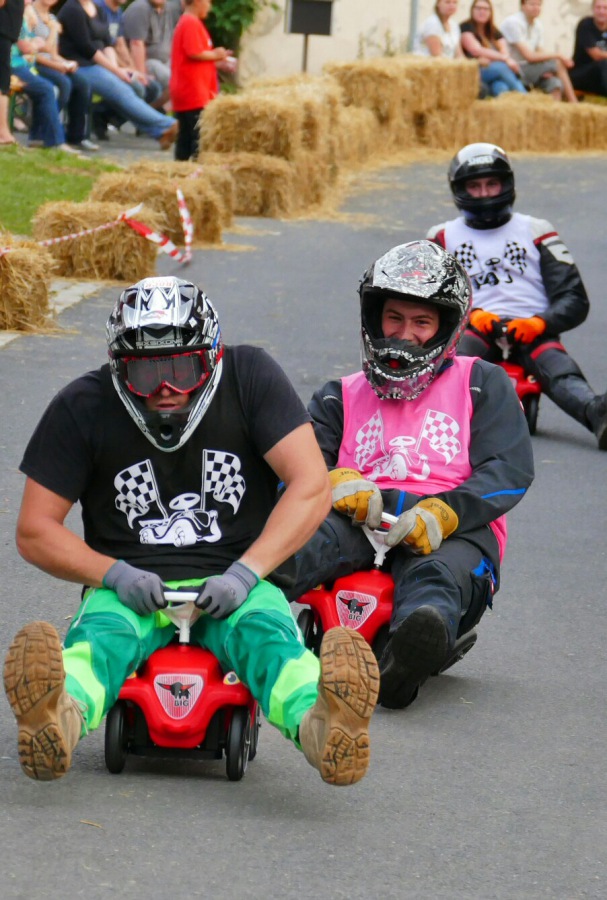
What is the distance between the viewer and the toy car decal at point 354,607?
4.99 metres

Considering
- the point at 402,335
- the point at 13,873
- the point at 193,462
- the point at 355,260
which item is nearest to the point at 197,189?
the point at 355,260

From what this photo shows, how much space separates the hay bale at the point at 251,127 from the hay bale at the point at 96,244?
4.62m

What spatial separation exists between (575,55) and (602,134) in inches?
90.7

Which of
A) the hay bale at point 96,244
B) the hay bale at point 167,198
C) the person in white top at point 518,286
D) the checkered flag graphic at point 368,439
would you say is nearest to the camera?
the checkered flag graphic at point 368,439

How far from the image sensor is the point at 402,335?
543 centimetres

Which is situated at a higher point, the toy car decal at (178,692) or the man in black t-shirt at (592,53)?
the toy car decal at (178,692)

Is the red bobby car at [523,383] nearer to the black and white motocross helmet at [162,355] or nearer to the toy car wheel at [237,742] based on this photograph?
the black and white motocross helmet at [162,355]

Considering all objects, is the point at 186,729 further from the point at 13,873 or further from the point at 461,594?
the point at 461,594

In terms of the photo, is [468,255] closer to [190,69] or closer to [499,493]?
[499,493]

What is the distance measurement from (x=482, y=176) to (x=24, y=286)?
10.6 feet

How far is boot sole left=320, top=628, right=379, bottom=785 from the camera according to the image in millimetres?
3588

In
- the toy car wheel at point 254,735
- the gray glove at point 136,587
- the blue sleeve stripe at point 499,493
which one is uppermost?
the gray glove at point 136,587

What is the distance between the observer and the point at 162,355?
164 inches

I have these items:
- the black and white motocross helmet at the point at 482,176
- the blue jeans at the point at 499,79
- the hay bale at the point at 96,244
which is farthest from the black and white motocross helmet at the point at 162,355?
the blue jeans at the point at 499,79
